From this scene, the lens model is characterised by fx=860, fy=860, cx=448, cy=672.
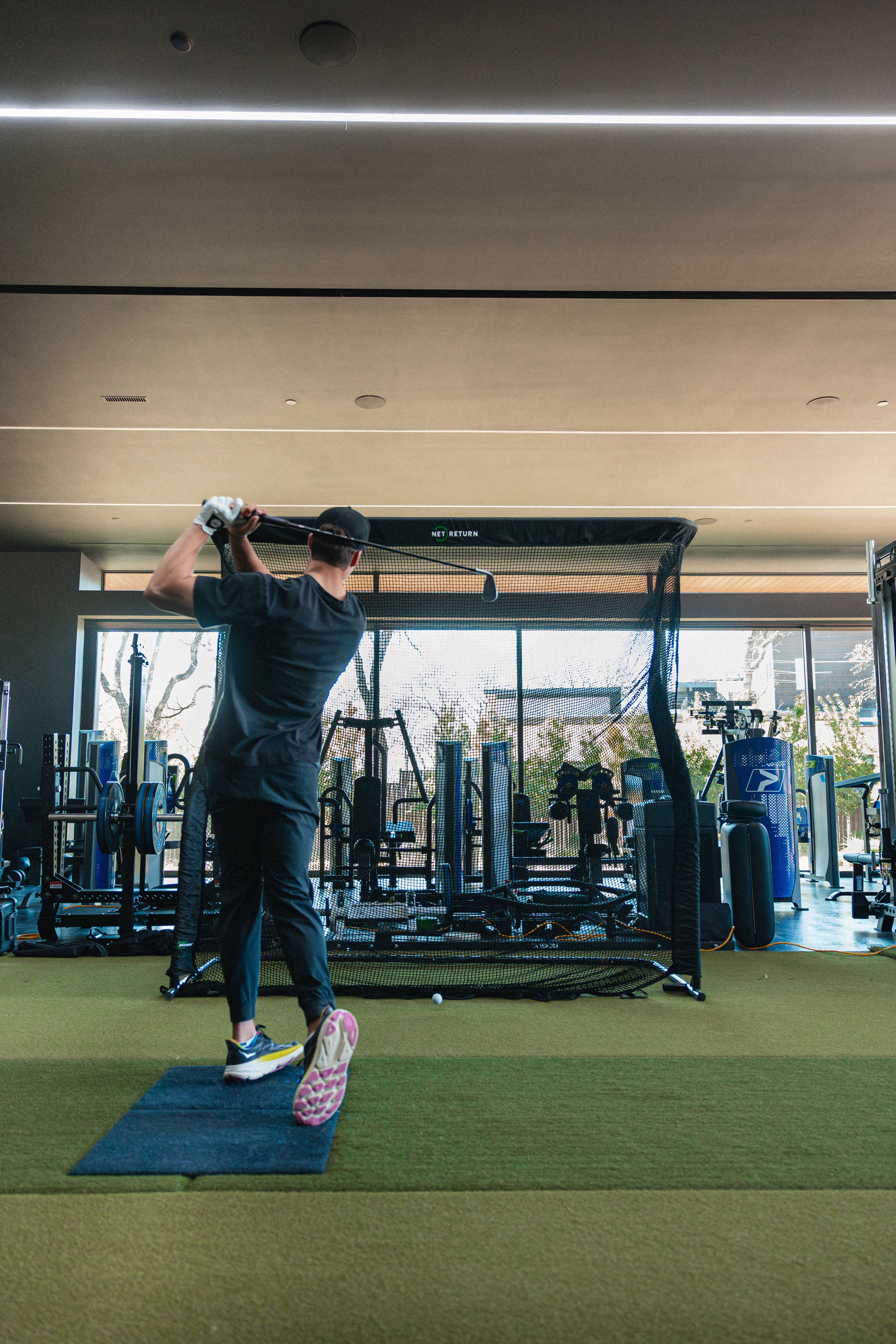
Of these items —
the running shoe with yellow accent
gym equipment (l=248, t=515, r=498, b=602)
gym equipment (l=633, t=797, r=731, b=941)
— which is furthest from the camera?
gym equipment (l=633, t=797, r=731, b=941)

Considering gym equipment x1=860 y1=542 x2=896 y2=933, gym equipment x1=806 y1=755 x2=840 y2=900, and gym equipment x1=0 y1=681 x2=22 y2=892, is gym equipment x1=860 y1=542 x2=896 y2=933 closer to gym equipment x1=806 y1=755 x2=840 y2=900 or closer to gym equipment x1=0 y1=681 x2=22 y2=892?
gym equipment x1=806 y1=755 x2=840 y2=900

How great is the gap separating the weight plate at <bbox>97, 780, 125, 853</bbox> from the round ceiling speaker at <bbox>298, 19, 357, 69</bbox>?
3.48 metres

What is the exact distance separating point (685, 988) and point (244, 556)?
97.1 inches

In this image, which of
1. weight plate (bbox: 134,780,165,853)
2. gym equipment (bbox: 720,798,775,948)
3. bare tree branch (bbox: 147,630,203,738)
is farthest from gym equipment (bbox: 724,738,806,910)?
bare tree branch (bbox: 147,630,203,738)

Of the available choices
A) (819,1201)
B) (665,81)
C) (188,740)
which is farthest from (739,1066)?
(188,740)

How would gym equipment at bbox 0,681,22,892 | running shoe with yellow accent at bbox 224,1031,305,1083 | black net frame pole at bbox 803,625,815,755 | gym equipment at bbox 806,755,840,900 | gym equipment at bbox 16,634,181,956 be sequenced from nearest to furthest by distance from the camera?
running shoe with yellow accent at bbox 224,1031,305,1083, gym equipment at bbox 16,634,181,956, gym equipment at bbox 0,681,22,892, gym equipment at bbox 806,755,840,900, black net frame pole at bbox 803,625,815,755

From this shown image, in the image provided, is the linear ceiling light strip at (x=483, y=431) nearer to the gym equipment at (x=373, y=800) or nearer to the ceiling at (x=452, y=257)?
the ceiling at (x=452, y=257)

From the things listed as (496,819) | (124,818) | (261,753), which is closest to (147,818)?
(124,818)

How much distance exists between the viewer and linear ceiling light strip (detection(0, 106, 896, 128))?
3318 mm

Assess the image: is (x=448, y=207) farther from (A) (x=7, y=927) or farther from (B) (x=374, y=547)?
(A) (x=7, y=927)

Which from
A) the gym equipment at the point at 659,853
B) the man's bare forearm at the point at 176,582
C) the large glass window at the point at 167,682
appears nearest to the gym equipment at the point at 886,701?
the gym equipment at the point at 659,853

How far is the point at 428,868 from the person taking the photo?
4.02 metres

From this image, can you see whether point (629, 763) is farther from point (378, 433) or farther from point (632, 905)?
point (378, 433)

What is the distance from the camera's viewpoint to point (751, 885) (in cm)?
473
